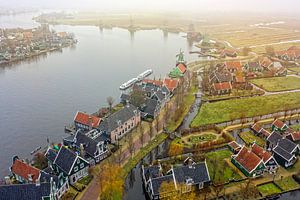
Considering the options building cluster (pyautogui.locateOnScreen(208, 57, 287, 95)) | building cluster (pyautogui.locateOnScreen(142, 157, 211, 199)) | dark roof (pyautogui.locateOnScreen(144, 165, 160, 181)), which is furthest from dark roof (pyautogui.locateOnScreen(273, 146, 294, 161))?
building cluster (pyautogui.locateOnScreen(208, 57, 287, 95))

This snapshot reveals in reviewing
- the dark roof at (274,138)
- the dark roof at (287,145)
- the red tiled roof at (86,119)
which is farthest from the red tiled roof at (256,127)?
the red tiled roof at (86,119)

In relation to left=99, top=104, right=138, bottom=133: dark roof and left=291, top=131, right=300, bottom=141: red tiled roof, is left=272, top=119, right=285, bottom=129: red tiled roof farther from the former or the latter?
left=99, top=104, right=138, bottom=133: dark roof

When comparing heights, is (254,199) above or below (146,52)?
below

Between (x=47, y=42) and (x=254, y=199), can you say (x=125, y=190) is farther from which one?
(x=47, y=42)

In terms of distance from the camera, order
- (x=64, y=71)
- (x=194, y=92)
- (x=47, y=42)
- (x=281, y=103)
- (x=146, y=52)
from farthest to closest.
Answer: (x=47, y=42), (x=146, y=52), (x=64, y=71), (x=194, y=92), (x=281, y=103)

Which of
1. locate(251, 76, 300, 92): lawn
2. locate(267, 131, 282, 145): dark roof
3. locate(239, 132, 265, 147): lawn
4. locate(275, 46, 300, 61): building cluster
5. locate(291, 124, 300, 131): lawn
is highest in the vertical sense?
locate(275, 46, 300, 61): building cluster

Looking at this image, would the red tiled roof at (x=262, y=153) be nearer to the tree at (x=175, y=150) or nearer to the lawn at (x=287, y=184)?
the lawn at (x=287, y=184)

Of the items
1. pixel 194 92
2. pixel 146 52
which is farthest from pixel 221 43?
pixel 194 92
